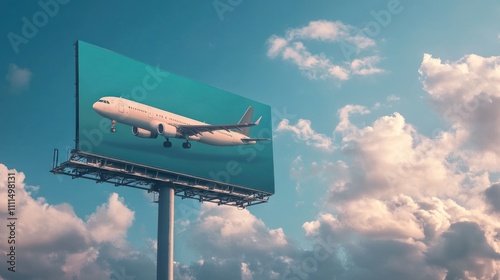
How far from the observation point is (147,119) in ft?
167

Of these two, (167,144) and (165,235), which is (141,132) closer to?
(167,144)

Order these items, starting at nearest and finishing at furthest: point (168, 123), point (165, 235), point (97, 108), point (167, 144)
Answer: point (97, 108) → point (165, 235) → point (168, 123) → point (167, 144)

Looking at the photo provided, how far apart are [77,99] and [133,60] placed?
766 cm

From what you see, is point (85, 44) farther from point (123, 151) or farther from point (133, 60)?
point (123, 151)

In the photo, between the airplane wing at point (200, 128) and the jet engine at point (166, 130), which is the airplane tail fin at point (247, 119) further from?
the jet engine at point (166, 130)

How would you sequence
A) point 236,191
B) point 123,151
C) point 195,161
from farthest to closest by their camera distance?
point 236,191 < point 195,161 < point 123,151

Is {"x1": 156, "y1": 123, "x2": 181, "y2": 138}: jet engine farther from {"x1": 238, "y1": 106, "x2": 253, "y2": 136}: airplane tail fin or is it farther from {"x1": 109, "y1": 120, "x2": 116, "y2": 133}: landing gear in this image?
{"x1": 238, "y1": 106, "x2": 253, "y2": 136}: airplane tail fin

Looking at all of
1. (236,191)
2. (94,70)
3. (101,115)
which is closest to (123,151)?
(101,115)

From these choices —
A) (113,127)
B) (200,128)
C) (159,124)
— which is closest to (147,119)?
(159,124)

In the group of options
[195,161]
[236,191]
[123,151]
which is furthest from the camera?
[236,191]

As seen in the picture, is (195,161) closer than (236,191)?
Yes

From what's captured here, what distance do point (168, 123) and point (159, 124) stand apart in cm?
132

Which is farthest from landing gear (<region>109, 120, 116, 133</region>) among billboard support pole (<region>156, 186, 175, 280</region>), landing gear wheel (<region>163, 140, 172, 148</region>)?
billboard support pole (<region>156, 186, 175, 280</region>)

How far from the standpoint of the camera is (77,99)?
46.9 metres
